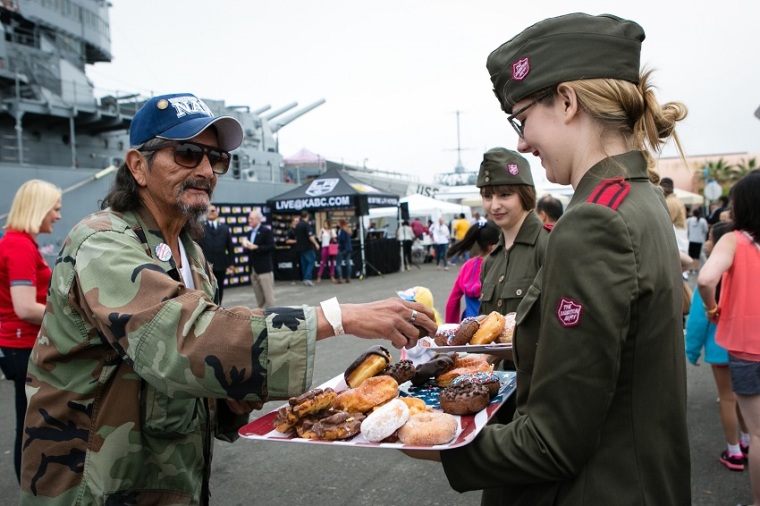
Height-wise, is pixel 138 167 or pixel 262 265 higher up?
pixel 138 167

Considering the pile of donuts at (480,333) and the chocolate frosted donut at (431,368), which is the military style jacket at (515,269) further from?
the chocolate frosted donut at (431,368)

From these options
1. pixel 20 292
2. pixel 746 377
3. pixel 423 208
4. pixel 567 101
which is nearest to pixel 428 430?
pixel 567 101

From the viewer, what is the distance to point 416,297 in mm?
2795

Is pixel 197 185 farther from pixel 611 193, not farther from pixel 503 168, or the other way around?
pixel 503 168

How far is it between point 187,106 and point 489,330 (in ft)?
5.17

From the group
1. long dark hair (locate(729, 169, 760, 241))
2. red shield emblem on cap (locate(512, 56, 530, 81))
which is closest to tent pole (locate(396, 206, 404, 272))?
long dark hair (locate(729, 169, 760, 241))

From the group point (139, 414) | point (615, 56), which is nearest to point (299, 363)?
point (139, 414)

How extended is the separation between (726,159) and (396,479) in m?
94.8

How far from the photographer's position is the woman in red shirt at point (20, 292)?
3834 millimetres

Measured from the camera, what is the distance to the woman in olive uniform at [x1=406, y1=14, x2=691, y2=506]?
4.09 ft

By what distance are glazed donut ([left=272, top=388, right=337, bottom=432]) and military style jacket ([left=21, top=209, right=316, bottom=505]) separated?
0.27 m

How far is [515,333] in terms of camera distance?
1571mm

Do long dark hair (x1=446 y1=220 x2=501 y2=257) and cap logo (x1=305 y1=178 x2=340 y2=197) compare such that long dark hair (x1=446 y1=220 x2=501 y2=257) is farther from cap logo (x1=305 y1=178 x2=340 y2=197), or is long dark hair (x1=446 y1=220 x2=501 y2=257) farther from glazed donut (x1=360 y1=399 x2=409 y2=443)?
cap logo (x1=305 y1=178 x2=340 y2=197)

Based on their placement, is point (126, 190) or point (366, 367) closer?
point (126, 190)
